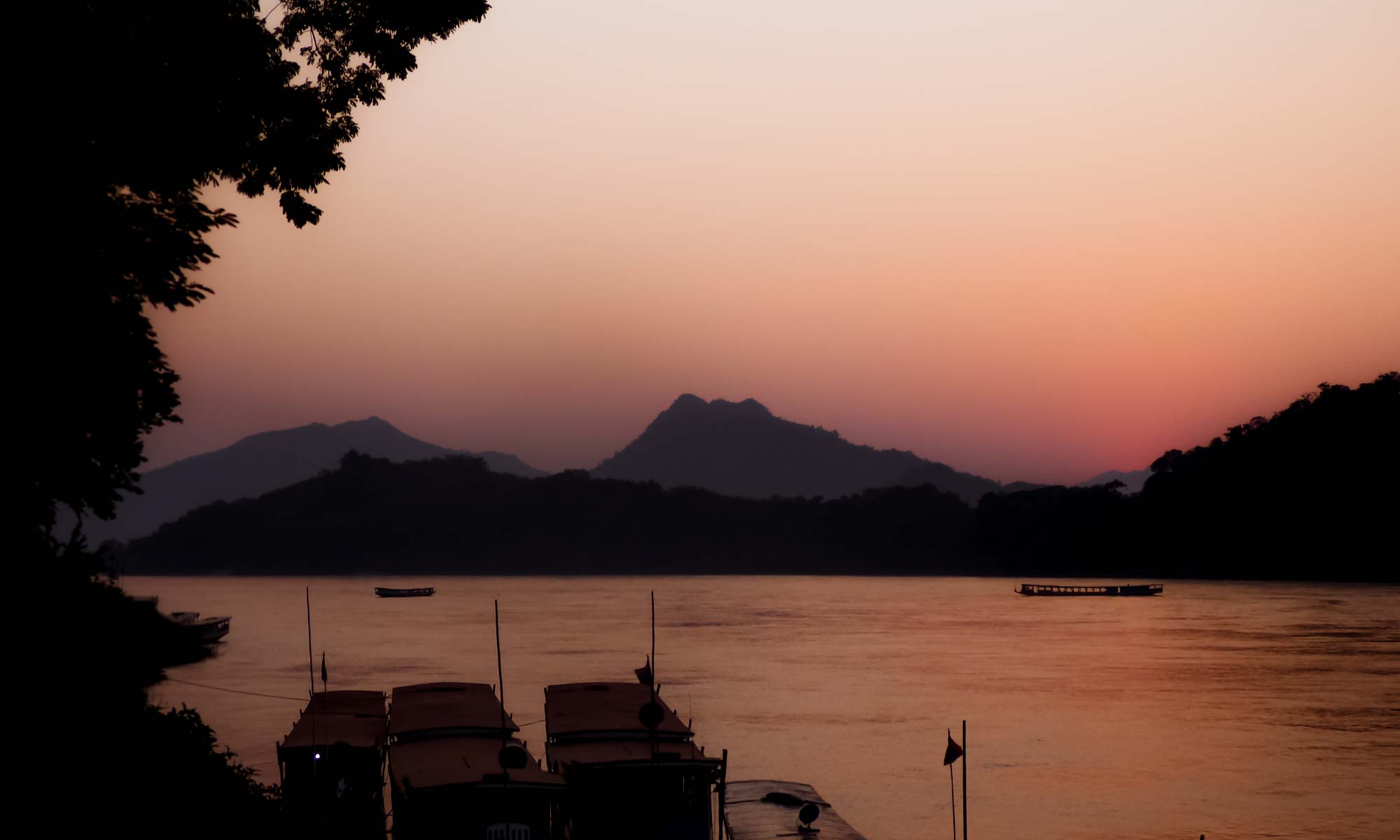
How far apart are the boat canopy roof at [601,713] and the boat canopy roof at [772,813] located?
98.6 inches

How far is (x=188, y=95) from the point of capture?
13688 millimetres

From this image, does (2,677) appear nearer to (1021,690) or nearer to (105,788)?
(105,788)

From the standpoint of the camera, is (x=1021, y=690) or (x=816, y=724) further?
(x=1021, y=690)

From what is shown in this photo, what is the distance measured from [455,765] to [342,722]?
6.79 metres

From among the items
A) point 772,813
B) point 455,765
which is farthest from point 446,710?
point 772,813

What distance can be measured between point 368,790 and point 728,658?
63985 millimetres

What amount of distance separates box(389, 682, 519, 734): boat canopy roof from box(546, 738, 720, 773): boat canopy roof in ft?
7.77

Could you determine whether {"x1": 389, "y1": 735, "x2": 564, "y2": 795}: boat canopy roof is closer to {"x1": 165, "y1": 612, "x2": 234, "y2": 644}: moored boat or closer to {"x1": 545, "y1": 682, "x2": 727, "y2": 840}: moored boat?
{"x1": 545, "y1": 682, "x2": 727, "y2": 840}: moored boat

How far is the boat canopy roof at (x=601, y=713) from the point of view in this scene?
25469 mm

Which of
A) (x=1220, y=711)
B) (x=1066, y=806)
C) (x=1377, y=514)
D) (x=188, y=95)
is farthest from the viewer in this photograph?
(x=1377, y=514)

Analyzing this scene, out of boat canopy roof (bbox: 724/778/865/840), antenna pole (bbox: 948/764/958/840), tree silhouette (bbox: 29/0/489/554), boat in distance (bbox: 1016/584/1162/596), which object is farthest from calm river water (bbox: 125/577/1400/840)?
tree silhouette (bbox: 29/0/489/554)

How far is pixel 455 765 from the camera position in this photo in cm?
2355

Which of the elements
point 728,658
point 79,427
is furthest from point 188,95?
point 728,658

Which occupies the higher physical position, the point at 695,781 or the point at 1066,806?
the point at 695,781
